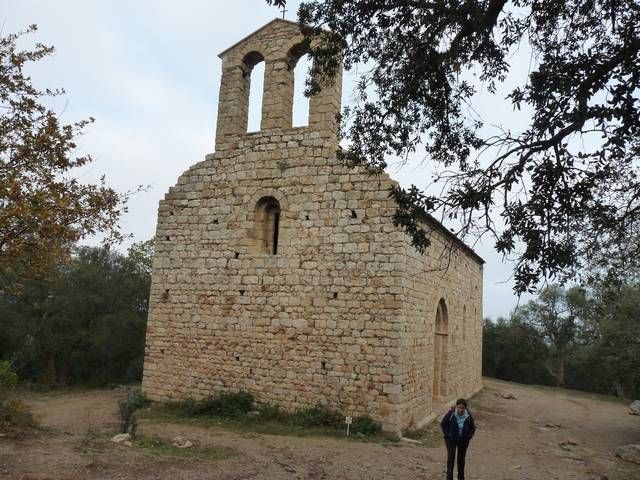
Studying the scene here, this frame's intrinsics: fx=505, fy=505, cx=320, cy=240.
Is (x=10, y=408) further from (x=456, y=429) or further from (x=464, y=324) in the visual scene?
(x=464, y=324)

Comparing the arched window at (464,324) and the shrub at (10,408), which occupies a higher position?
the arched window at (464,324)

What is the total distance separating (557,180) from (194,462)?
5906mm

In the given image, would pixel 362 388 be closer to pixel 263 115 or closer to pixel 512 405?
pixel 263 115

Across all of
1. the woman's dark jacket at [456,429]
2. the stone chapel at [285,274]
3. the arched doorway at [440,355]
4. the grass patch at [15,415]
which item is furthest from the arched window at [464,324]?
the grass patch at [15,415]

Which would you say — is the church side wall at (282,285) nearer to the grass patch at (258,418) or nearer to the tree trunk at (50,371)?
the grass patch at (258,418)

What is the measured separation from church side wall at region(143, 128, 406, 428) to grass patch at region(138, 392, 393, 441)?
0.20 m

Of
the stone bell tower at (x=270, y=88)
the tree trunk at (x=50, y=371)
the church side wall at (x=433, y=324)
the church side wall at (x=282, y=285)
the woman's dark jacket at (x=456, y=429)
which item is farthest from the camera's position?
the tree trunk at (x=50, y=371)

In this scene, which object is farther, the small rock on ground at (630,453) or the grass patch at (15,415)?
the small rock on ground at (630,453)

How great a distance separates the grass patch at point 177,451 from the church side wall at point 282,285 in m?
2.43

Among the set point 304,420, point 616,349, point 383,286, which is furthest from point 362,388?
point 616,349

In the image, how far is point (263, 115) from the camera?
11336 mm

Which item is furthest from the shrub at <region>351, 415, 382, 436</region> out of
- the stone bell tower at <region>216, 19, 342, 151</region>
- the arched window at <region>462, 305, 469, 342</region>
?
the arched window at <region>462, 305, 469, 342</region>

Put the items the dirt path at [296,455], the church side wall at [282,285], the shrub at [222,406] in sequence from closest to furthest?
the dirt path at [296,455]
the church side wall at [282,285]
the shrub at [222,406]

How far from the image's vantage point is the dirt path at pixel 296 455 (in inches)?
255
